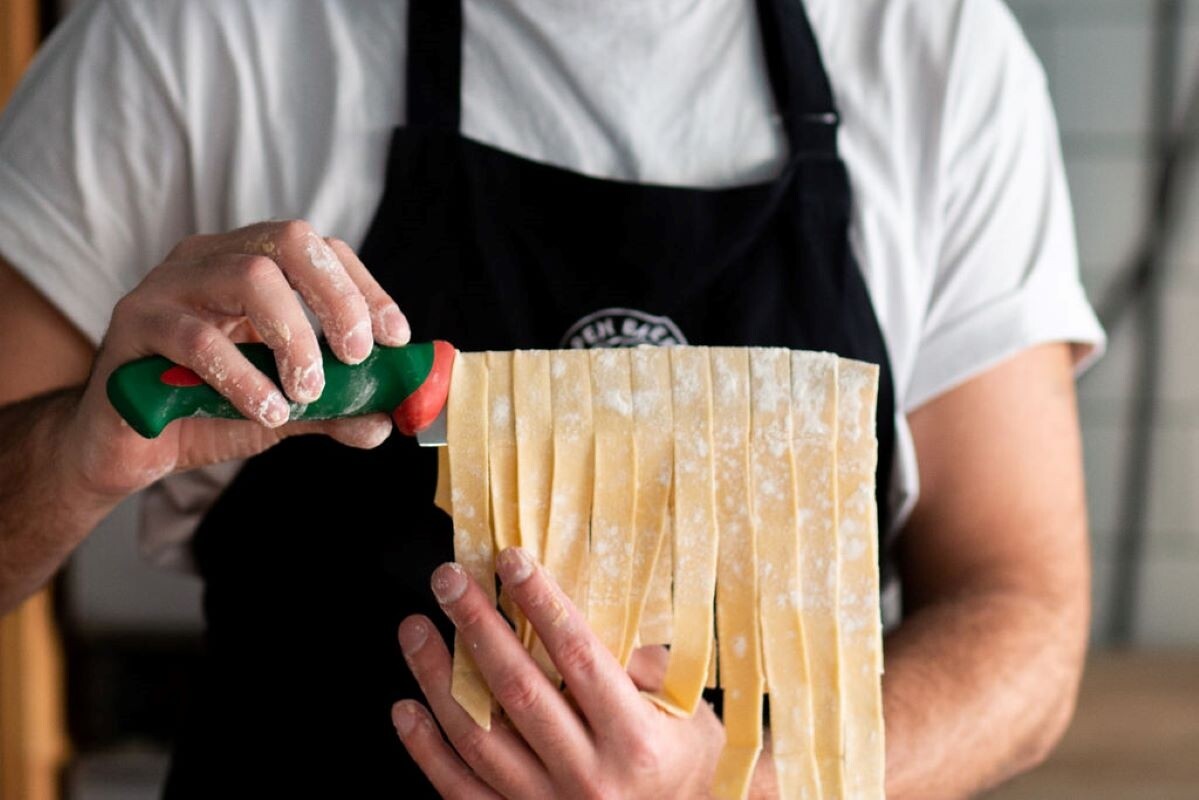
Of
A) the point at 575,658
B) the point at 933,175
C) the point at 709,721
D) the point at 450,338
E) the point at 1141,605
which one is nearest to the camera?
the point at 575,658

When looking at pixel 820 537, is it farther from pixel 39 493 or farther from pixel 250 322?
pixel 39 493

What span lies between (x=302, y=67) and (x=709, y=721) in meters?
0.67

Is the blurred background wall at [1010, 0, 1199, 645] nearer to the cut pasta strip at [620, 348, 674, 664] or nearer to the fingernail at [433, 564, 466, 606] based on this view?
the cut pasta strip at [620, 348, 674, 664]

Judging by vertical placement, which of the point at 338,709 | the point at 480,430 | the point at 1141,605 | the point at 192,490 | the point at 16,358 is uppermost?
the point at 480,430

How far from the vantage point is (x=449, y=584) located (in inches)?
31.3

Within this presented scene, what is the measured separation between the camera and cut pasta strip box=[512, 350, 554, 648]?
836mm

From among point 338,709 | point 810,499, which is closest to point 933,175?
point 810,499

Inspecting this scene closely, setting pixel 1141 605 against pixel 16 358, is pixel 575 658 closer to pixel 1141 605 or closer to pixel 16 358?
pixel 16 358

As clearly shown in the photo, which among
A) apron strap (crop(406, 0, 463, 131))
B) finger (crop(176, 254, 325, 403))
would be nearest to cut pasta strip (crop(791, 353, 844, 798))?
finger (crop(176, 254, 325, 403))

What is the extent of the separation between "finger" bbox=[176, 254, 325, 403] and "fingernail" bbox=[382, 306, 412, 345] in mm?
46

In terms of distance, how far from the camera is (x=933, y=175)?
1147 mm

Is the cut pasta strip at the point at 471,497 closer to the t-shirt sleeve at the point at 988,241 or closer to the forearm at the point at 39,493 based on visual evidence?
the forearm at the point at 39,493

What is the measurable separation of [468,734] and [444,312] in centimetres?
37

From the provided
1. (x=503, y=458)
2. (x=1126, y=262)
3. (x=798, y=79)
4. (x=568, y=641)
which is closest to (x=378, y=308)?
(x=503, y=458)
